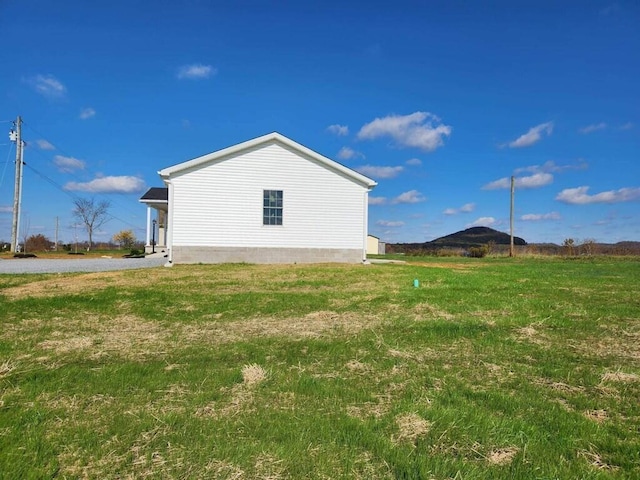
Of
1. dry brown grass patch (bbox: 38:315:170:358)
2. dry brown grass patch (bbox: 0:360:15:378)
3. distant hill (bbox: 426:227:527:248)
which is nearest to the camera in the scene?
dry brown grass patch (bbox: 0:360:15:378)

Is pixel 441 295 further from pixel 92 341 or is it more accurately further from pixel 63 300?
pixel 63 300

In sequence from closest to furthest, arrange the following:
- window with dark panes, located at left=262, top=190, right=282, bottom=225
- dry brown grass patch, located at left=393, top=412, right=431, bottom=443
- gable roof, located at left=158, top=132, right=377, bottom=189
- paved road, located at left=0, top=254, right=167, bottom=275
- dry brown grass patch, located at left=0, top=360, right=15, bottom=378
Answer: dry brown grass patch, located at left=393, top=412, right=431, bottom=443
dry brown grass patch, located at left=0, top=360, right=15, bottom=378
paved road, located at left=0, top=254, right=167, bottom=275
gable roof, located at left=158, top=132, right=377, bottom=189
window with dark panes, located at left=262, top=190, right=282, bottom=225

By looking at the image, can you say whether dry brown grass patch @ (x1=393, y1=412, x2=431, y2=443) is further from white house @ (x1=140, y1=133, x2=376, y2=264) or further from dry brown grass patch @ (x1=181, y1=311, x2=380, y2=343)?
white house @ (x1=140, y1=133, x2=376, y2=264)

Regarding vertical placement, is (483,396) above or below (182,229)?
below

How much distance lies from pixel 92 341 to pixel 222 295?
3523 mm

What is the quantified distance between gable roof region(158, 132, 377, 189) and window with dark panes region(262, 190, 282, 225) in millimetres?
2058

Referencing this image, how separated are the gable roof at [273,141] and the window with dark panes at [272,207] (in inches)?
81.0

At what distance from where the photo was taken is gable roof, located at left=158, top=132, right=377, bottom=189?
50.6 feet

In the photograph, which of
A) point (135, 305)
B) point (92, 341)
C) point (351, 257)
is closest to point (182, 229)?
point (351, 257)

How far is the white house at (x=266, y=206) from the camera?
15.7 meters

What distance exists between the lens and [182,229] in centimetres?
1568

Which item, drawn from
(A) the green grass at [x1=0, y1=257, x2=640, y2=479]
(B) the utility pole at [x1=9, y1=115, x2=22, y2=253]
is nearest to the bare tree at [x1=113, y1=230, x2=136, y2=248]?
(B) the utility pole at [x1=9, y1=115, x2=22, y2=253]

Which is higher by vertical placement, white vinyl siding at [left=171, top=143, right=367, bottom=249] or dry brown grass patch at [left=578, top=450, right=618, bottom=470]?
white vinyl siding at [left=171, top=143, right=367, bottom=249]

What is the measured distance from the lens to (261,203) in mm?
16391
